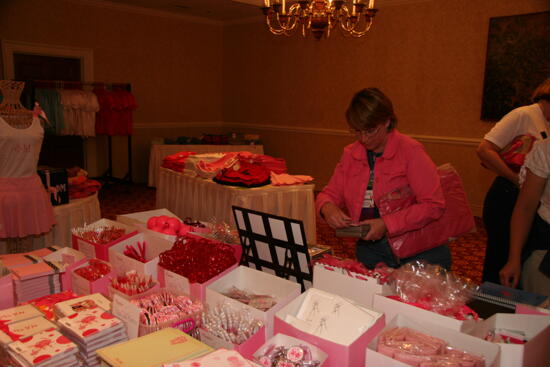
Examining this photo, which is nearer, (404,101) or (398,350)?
(398,350)

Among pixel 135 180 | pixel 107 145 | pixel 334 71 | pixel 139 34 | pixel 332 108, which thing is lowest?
pixel 135 180

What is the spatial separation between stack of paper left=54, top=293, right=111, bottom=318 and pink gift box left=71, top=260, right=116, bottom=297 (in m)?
0.14

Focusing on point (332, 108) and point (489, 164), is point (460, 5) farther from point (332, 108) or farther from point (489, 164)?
point (489, 164)

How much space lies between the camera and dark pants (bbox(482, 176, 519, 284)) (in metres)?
2.57

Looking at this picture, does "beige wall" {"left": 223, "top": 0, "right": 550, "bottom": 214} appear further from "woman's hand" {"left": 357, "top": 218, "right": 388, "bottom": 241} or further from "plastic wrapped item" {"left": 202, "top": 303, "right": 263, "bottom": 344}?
"plastic wrapped item" {"left": 202, "top": 303, "right": 263, "bottom": 344}

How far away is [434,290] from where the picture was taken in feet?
4.40

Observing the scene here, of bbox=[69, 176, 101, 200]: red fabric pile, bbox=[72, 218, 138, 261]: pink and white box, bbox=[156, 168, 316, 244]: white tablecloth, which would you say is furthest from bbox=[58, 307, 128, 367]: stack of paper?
bbox=[156, 168, 316, 244]: white tablecloth

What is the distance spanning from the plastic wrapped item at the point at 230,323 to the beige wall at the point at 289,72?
17.4 feet

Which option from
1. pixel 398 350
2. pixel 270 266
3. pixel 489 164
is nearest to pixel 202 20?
Answer: pixel 489 164

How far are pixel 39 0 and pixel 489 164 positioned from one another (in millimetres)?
6702

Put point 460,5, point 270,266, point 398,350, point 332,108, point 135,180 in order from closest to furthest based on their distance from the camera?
point 398,350, point 270,266, point 460,5, point 332,108, point 135,180

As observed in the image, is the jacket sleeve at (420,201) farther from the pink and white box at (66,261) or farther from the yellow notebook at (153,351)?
Result: the pink and white box at (66,261)

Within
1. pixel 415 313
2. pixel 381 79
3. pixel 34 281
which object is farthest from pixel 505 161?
pixel 381 79

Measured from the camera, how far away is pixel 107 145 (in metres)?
7.72
